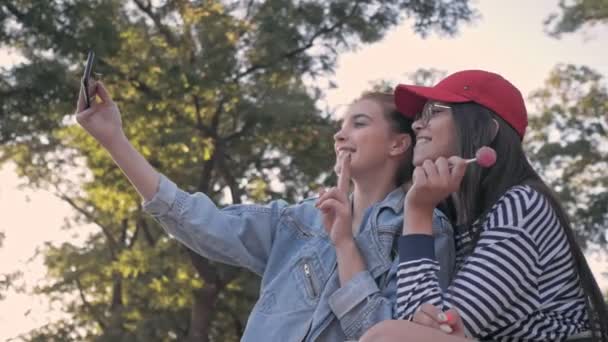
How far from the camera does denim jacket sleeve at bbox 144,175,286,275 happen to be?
96.1 inches

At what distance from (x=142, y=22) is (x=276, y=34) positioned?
2.15 m

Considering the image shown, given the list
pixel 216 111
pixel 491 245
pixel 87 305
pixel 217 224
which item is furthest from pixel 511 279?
pixel 87 305

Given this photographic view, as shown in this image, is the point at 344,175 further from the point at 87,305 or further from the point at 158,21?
the point at 87,305

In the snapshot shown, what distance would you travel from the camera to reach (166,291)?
1302 centimetres

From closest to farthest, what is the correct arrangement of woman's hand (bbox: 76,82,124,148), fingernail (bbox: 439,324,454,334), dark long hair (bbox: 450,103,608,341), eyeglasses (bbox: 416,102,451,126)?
1. fingernail (bbox: 439,324,454,334)
2. dark long hair (bbox: 450,103,608,341)
3. eyeglasses (bbox: 416,102,451,126)
4. woman's hand (bbox: 76,82,124,148)

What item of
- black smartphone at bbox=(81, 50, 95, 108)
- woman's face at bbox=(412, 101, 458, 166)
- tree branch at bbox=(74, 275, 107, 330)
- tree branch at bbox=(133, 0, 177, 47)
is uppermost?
tree branch at bbox=(133, 0, 177, 47)

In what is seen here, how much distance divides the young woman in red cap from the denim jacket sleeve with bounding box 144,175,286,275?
57cm

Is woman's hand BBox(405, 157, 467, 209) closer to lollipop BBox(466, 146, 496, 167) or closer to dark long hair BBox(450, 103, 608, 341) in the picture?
lollipop BBox(466, 146, 496, 167)

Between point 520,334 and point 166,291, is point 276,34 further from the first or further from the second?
point 520,334

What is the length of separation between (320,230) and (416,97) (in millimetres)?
468

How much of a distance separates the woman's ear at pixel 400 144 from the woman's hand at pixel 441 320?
2.92ft

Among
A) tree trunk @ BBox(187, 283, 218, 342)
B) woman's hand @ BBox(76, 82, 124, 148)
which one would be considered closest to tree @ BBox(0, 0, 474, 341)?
tree trunk @ BBox(187, 283, 218, 342)

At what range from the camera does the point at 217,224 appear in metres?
2.49

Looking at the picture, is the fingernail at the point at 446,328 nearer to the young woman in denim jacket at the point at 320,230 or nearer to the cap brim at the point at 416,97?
the young woman in denim jacket at the point at 320,230
